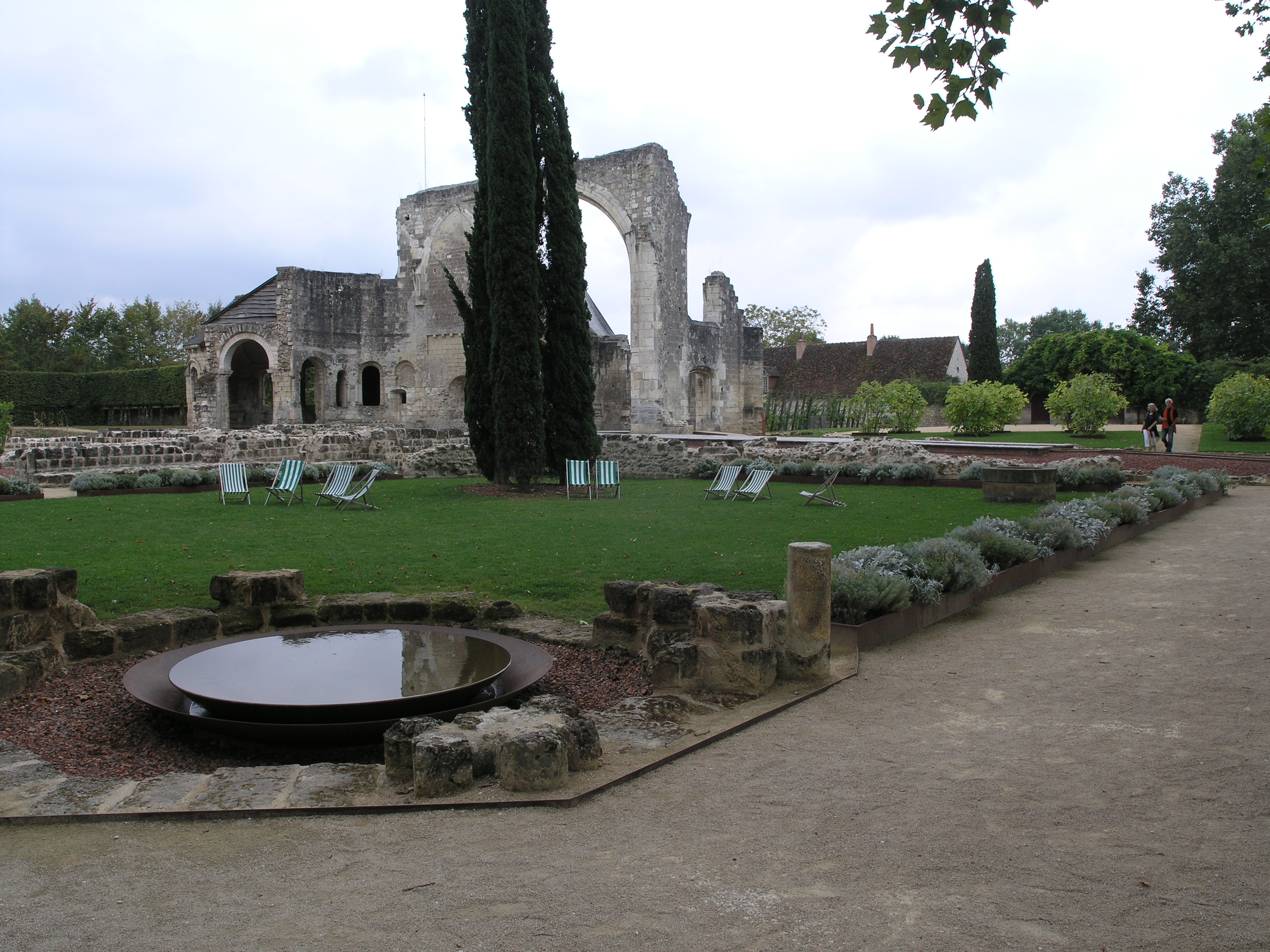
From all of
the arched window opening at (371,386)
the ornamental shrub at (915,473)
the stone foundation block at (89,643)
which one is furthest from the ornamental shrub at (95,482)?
the arched window opening at (371,386)

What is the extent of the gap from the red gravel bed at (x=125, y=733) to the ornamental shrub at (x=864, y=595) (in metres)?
1.37

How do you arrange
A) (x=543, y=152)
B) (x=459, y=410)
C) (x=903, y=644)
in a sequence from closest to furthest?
(x=903, y=644)
(x=543, y=152)
(x=459, y=410)

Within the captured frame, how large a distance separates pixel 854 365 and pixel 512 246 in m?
34.7

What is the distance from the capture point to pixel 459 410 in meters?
29.4

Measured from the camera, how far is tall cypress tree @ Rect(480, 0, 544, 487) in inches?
545

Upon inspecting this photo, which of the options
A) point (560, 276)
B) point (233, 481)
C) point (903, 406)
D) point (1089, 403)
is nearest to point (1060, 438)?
point (1089, 403)

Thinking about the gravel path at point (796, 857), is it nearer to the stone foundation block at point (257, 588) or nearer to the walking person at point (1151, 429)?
the stone foundation block at point (257, 588)

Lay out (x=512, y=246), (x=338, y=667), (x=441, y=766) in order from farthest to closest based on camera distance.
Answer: (x=512, y=246)
(x=338, y=667)
(x=441, y=766)

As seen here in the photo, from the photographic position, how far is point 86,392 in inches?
1425

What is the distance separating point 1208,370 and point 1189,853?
3508 cm

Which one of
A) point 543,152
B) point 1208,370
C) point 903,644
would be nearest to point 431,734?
point 903,644

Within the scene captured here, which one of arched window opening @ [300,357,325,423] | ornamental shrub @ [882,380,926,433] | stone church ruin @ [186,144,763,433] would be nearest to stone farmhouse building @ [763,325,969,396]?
stone church ruin @ [186,144,763,433]

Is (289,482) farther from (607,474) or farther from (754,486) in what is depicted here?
(754,486)

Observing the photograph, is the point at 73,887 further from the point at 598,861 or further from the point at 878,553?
the point at 878,553
